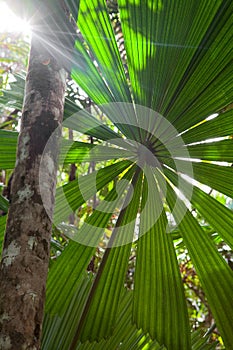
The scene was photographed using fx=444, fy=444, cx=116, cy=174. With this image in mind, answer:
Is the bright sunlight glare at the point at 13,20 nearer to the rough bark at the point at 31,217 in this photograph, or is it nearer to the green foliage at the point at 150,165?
the rough bark at the point at 31,217

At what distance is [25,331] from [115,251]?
774 millimetres

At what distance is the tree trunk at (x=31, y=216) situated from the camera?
850mm

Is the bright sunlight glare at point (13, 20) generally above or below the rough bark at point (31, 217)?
above

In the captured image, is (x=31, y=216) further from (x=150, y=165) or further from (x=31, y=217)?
(x=150, y=165)

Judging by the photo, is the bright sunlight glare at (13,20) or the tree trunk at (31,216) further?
the bright sunlight glare at (13,20)

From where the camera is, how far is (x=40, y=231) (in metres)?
0.97

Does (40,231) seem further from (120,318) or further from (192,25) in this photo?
(120,318)

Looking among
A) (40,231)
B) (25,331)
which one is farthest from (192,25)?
(25,331)

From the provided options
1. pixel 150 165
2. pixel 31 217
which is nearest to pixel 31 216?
pixel 31 217

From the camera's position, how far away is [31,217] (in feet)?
3.18

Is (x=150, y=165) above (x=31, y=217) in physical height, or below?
above

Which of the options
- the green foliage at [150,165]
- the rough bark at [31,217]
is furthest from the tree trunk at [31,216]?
the green foliage at [150,165]

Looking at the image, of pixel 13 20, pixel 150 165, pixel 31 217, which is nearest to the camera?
pixel 31 217

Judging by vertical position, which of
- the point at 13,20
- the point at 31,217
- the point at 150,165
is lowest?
the point at 31,217
